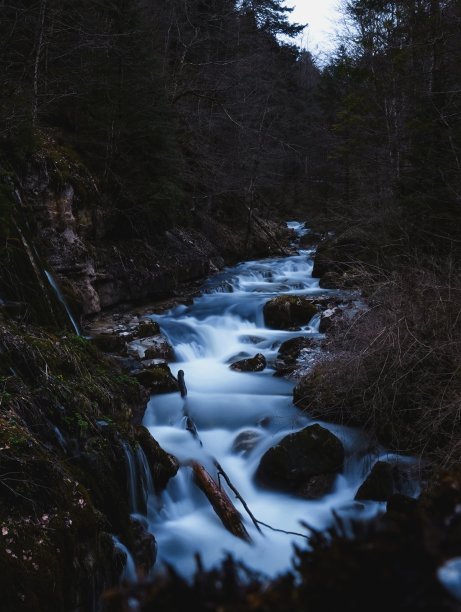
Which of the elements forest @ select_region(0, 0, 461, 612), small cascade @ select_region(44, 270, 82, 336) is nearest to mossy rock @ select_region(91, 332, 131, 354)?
forest @ select_region(0, 0, 461, 612)

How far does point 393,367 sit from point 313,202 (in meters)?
31.3

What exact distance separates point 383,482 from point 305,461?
957mm

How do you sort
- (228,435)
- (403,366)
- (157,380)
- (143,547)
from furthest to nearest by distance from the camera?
(157,380) → (228,435) → (403,366) → (143,547)

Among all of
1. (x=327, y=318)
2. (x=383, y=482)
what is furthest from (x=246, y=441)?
(x=327, y=318)

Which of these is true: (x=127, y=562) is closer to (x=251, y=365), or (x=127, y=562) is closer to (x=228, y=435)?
(x=228, y=435)

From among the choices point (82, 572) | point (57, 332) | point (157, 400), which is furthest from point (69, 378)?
point (157, 400)

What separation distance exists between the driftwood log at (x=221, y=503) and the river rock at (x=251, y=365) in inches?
143

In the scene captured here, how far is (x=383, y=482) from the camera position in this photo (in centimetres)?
555

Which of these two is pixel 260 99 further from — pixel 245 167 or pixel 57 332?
pixel 57 332

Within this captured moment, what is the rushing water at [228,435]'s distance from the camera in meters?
4.98

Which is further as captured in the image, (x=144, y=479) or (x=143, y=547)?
(x=144, y=479)

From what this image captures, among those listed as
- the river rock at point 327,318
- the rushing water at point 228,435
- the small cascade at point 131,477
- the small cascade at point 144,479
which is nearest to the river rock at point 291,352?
the rushing water at point 228,435

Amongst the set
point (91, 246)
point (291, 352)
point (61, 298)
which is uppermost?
point (91, 246)

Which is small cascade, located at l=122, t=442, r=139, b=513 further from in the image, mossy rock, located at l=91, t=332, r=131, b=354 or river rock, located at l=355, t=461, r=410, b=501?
mossy rock, located at l=91, t=332, r=131, b=354
